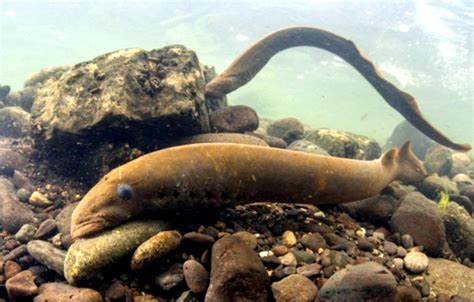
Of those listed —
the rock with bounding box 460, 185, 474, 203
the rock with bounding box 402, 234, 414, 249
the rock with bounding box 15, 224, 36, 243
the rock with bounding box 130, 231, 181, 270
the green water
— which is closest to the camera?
the rock with bounding box 130, 231, 181, 270

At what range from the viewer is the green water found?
30.1 metres

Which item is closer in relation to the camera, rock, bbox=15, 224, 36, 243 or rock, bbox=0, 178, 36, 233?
rock, bbox=15, 224, 36, 243

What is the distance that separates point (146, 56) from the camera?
5797 millimetres

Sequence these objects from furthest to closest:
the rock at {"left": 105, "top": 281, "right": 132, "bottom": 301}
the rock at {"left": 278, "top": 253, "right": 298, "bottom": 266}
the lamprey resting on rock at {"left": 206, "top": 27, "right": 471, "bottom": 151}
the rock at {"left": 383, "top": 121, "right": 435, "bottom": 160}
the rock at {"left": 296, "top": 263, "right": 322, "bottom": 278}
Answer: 1. the rock at {"left": 383, "top": 121, "right": 435, "bottom": 160}
2. the lamprey resting on rock at {"left": 206, "top": 27, "right": 471, "bottom": 151}
3. the rock at {"left": 278, "top": 253, "right": 298, "bottom": 266}
4. the rock at {"left": 296, "top": 263, "right": 322, "bottom": 278}
5. the rock at {"left": 105, "top": 281, "right": 132, "bottom": 301}

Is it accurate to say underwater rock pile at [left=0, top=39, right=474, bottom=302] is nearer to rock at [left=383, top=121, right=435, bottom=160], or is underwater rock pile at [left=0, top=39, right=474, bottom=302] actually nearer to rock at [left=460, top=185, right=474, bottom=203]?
rock at [left=460, top=185, right=474, bottom=203]

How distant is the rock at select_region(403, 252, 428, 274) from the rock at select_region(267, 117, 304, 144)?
13.6 ft

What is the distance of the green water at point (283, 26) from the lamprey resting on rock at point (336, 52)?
1344 centimetres

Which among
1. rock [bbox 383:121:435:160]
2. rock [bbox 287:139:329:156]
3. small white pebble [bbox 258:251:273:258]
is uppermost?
small white pebble [bbox 258:251:273:258]

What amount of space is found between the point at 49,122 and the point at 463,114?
7502 cm

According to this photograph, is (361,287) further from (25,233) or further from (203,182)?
(25,233)

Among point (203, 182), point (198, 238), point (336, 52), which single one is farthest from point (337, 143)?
point (198, 238)

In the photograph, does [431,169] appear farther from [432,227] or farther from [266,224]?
[266,224]

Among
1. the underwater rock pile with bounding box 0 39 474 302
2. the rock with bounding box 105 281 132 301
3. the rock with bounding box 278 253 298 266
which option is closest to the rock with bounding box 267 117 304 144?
the underwater rock pile with bounding box 0 39 474 302

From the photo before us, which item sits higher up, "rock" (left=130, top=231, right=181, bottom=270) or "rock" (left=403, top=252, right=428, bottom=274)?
"rock" (left=130, top=231, right=181, bottom=270)
